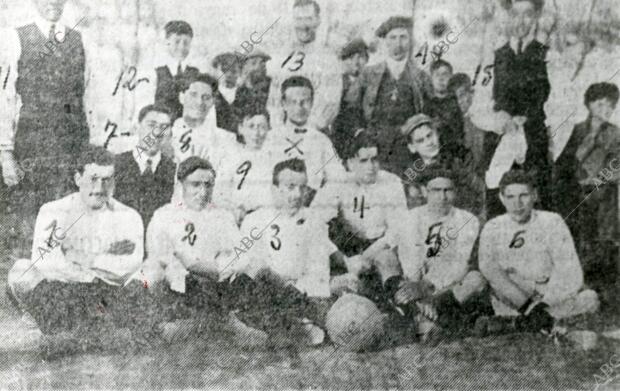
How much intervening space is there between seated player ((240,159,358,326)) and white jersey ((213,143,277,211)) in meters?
0.06

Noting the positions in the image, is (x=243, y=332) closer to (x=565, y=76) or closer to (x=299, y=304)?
(x=299, y=304)

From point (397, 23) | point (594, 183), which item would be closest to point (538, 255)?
point (594, 183)

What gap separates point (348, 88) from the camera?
3.76 metres

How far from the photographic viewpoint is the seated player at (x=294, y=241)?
147 inches

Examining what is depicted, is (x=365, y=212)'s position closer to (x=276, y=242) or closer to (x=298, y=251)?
(x=298, y=251)

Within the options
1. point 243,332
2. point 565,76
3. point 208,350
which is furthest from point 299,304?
point 565,76

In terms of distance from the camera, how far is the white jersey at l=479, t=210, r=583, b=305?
12.1 feet

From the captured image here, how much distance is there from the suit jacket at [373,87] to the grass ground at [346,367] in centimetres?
149

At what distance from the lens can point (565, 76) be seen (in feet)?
12.2

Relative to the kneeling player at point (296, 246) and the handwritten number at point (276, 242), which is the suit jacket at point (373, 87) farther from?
the handwritten number at point (276, 242)

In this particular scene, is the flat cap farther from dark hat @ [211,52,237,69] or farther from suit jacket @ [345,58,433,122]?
dark hat @ [211,52,237,69]

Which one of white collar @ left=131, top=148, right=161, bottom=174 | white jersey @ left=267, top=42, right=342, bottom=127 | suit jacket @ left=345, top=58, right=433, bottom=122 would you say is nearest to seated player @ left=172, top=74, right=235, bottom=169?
white collar @ left=131, top=148, right=161, bottom=174

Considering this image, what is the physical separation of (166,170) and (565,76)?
2511 millimetres

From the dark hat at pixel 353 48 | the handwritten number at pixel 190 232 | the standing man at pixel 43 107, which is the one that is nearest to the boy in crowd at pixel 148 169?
the handwritten number at pixel 190 232
